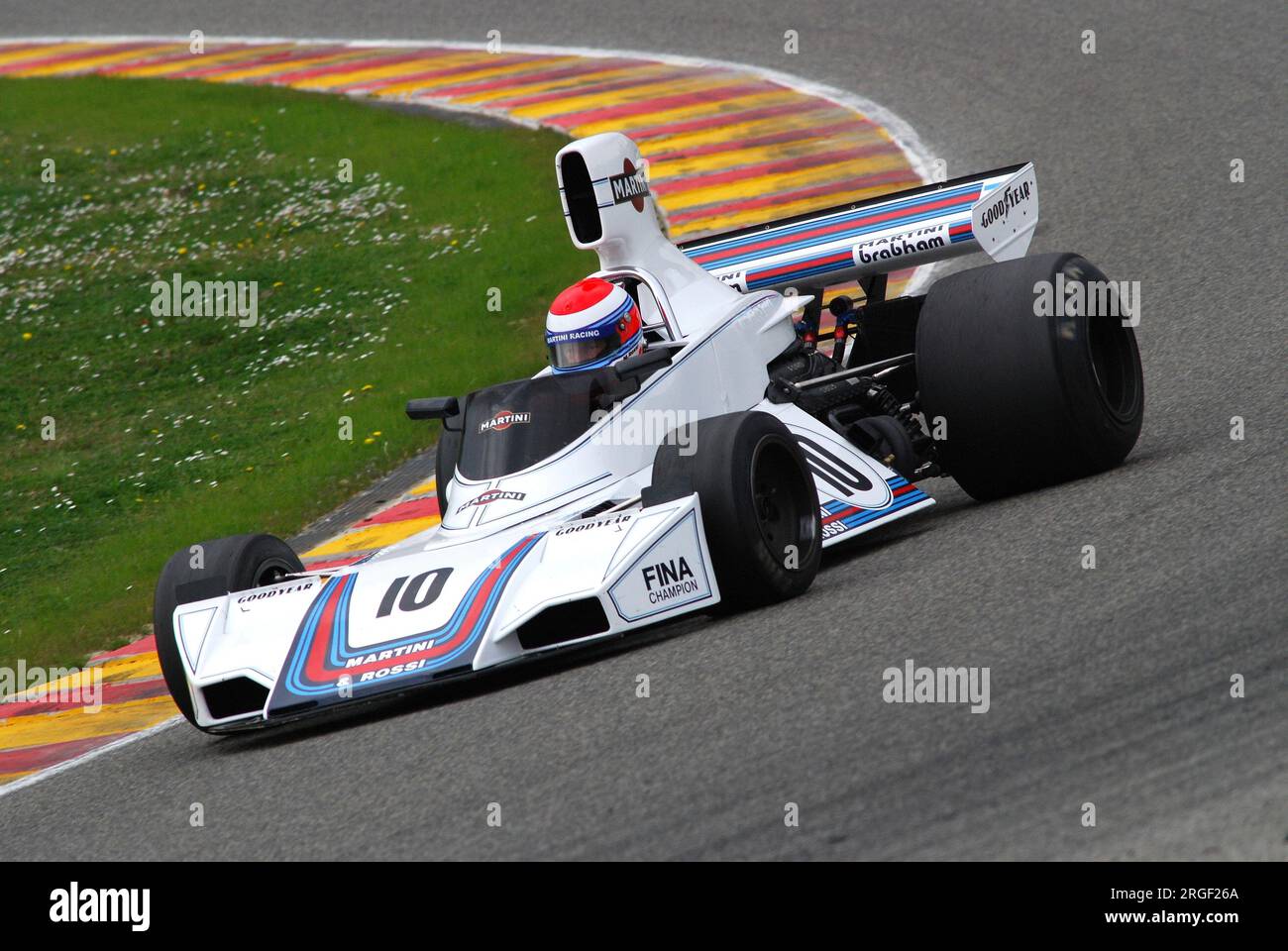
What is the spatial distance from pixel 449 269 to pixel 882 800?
9824 millimetres

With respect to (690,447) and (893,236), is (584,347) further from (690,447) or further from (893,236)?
(893,236)

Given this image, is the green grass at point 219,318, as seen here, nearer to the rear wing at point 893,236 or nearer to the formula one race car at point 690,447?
the formula one race car at point 690,447

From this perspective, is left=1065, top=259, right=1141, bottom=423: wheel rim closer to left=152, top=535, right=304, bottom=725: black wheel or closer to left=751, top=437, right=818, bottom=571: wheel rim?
left=751, top=437, right=818, bottom=571: wheel rim

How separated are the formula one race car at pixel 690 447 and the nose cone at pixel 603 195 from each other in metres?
0.01

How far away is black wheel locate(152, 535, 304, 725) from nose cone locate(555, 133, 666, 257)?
1.90 metres

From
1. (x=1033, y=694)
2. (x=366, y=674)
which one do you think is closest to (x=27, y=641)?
(x=366, y=674)

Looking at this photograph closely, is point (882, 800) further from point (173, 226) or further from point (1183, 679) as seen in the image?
point (173, 226)

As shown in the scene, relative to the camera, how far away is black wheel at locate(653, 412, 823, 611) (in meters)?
6.53

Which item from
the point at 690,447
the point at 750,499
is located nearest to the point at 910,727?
the point at 750,499

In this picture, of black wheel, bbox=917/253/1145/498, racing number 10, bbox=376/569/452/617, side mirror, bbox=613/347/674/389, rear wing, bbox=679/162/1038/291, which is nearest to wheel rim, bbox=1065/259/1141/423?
black wheel, bbox=917/253/1145/498

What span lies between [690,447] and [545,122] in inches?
399

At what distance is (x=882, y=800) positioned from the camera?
466 cm

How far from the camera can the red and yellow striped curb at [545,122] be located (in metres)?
7.99

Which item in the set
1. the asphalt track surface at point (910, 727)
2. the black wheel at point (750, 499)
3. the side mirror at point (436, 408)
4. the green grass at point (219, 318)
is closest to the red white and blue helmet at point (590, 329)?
the side mirror at point (436, 408)
